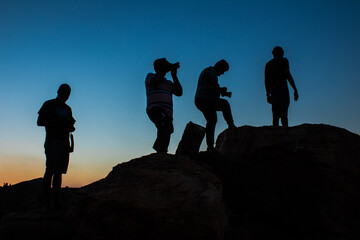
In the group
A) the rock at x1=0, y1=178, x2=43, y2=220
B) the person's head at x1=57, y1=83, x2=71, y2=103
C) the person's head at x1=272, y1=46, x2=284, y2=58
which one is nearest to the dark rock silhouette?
the person's head at x1=57, y1=83, x2=71, y2=103

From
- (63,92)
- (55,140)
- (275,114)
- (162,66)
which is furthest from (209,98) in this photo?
(55,140)

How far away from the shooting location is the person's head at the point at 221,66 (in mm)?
5434

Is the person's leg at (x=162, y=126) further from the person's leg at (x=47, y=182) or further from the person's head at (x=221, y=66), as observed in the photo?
the person's leg at (x=47, y=182)

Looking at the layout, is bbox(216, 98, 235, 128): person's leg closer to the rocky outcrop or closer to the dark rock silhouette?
the dark rock silhouette

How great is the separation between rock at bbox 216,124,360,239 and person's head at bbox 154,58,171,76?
182cm

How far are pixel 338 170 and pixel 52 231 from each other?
4043 millimetres

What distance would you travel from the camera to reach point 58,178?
14.2 feet

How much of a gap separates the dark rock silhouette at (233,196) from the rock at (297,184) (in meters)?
0.01

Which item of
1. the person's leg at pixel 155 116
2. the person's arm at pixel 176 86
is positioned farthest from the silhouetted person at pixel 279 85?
the person's leg at pixel 155 116

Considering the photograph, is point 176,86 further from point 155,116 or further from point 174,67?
point 155,116

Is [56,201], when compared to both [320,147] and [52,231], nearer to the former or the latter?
[52,231]

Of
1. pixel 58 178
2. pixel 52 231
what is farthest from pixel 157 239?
pixel 58 178

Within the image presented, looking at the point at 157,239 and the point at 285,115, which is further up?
the point at 285,115

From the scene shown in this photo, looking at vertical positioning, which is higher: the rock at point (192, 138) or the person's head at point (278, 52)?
the person's head at point (278, 52)
